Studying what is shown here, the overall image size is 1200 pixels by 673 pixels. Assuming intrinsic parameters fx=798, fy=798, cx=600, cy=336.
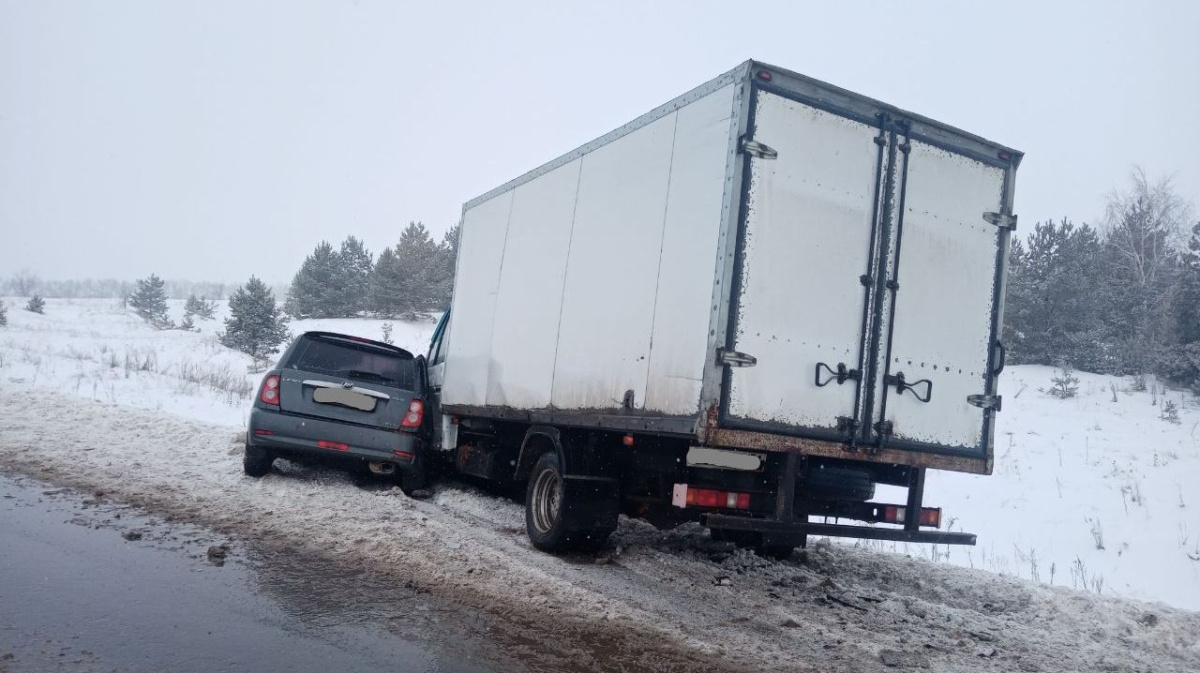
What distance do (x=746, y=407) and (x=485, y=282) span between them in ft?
14.9

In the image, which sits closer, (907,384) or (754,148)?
(754,148)

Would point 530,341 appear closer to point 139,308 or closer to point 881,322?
point 881,322

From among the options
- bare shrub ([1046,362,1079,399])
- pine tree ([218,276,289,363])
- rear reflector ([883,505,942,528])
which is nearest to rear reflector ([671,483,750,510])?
rear reflector ([883,505,942,528])

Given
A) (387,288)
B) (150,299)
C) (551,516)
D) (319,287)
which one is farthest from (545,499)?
(150,299)

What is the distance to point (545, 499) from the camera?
6.78 m

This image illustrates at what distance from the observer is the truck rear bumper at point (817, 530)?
531 centimetres

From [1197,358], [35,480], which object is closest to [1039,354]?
[1197,358]

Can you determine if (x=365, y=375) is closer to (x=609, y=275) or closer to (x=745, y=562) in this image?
(x=609, y=275)

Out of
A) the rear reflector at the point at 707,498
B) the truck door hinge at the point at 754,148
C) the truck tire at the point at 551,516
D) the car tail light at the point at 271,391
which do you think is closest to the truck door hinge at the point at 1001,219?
the truck door hinge at the point at 754,148

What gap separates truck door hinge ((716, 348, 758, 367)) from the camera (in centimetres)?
493

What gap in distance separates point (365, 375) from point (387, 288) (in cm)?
4400

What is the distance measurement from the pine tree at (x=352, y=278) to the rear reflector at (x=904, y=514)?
49610mm

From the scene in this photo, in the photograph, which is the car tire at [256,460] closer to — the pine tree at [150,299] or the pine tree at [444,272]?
the pine tree at [444,272]

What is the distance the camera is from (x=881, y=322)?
5582mm
